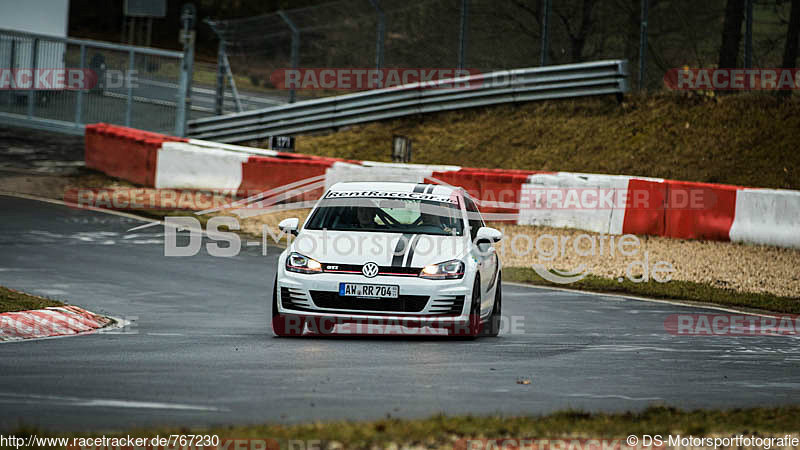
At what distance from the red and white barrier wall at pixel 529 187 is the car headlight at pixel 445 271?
902 cm

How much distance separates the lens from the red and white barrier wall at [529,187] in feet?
59.3

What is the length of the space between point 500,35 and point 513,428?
70.0 feet

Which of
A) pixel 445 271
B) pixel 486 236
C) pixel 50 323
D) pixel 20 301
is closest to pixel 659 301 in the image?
pixel 486 236

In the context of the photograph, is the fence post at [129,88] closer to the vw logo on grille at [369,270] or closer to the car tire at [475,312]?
the car tire at [475,312]

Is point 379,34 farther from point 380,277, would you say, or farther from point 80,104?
point 380,277

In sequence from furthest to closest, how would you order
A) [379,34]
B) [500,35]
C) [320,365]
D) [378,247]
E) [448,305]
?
[379,34]
[500,35]
[378,247]
[448,305]
[320,365]

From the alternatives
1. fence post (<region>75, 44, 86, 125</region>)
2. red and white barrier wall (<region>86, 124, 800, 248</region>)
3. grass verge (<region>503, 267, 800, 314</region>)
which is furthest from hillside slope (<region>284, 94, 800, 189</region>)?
grass verge (<region>503, 267, 800, 314</region>)

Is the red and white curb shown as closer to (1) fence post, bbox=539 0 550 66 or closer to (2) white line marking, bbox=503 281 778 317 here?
(2) white line marking, bbox=503 281 778 317

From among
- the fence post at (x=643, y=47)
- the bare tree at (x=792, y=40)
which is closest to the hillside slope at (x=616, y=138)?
the fence post at (x=643, y=47)

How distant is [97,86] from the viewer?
28656mm

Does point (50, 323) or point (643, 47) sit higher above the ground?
point (643, 47)

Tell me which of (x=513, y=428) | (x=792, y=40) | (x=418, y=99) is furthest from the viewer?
(x=418, y=99)

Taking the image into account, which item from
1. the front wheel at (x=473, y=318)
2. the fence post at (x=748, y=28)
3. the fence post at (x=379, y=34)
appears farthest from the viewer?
the fence post at (x=379, y=34)

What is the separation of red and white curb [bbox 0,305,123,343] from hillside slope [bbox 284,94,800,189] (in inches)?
547
